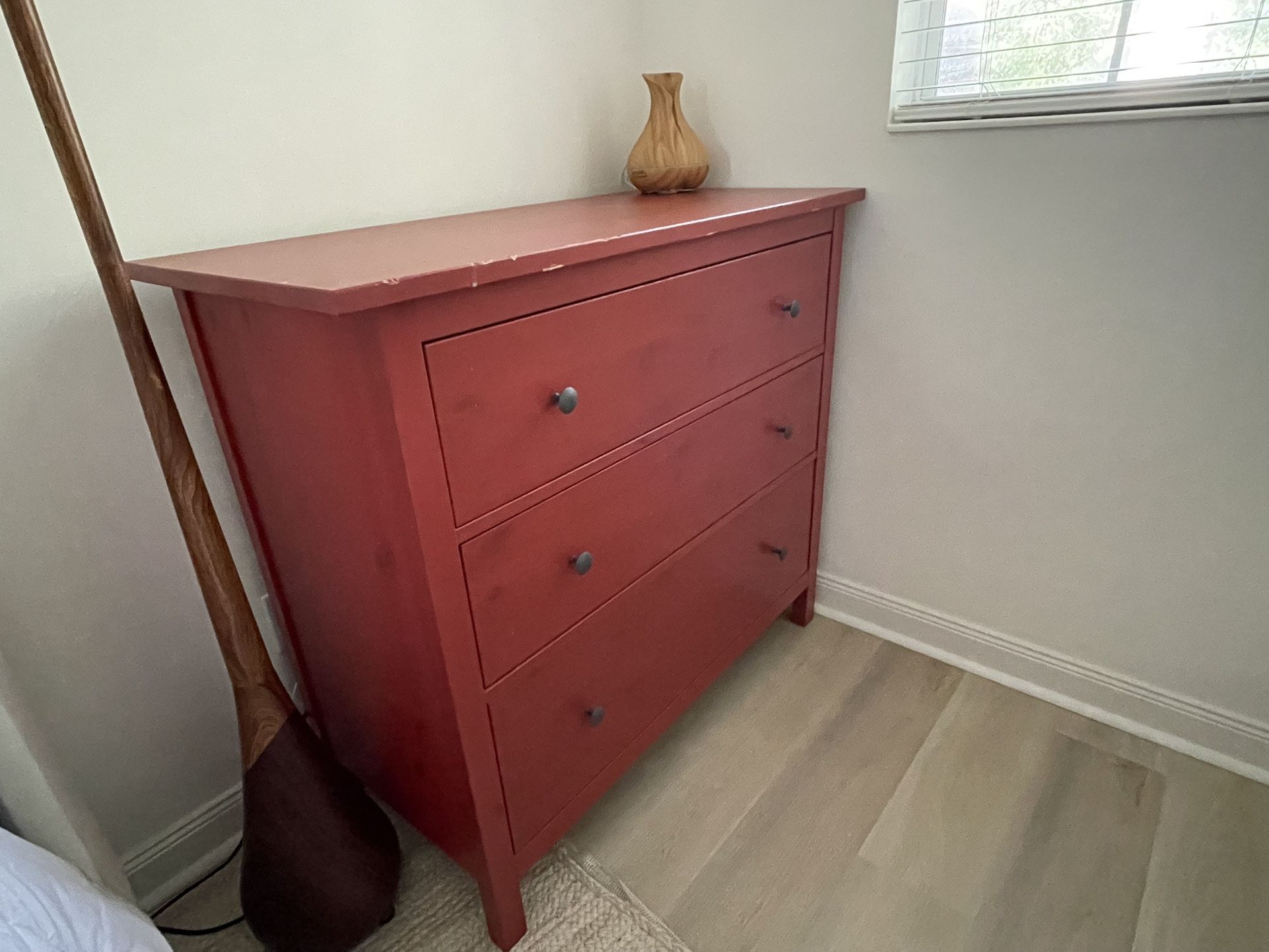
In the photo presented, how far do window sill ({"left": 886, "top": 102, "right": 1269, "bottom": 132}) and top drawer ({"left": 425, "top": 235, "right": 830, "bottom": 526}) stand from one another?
265mm

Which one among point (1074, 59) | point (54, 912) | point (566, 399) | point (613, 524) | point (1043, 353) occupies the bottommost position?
point (54, 912)

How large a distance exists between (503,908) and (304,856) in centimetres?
28

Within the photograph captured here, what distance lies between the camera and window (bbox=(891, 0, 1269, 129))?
3.39 ft

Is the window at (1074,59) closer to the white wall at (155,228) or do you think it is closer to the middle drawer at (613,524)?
the middle drawer at (613,524)

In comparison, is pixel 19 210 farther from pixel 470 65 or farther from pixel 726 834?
pixel 726 834

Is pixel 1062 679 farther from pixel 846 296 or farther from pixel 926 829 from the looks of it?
pixel 846 296

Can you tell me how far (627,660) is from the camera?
1.15 meters

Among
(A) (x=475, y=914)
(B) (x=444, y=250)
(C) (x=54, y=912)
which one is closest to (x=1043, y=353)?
(B) (x=444, y=250)

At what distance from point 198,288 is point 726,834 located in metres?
1.11

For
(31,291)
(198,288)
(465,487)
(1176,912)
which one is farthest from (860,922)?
(31,291)

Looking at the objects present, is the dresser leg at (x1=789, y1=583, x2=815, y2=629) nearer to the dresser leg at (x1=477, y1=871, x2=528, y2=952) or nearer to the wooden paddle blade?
the dresser leg at (x1=477, y1=871, x2=528, y2=952)

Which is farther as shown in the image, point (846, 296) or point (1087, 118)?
point (846, 296)

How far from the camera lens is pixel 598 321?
0.91 metres

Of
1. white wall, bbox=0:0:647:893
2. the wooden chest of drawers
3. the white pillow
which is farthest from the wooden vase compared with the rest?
the white pillow
